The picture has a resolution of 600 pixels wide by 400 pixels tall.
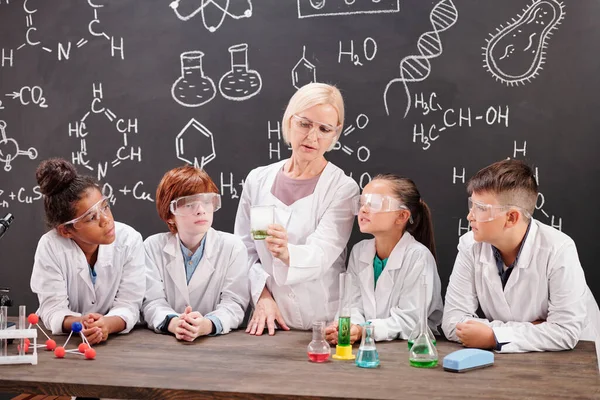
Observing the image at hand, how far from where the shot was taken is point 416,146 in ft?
13.6

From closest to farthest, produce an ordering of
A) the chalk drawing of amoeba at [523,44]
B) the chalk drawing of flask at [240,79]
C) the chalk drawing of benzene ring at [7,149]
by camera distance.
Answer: the chalk drawing of amoeba at [523,44] → the chalk drawing of flask at [240,79] → the chalk drawing of benzene ring at [7,149]

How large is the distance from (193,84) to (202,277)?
1371 mm

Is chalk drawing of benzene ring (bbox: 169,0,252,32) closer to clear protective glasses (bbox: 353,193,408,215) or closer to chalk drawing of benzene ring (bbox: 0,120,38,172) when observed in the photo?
chalk drawing of benzene ring (bbox: 0,120,38,172)

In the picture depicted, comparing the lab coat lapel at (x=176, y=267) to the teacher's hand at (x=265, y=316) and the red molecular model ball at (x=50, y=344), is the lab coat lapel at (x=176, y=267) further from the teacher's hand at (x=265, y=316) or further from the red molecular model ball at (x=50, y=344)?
the red molecular model ball at (x=50, y=344)

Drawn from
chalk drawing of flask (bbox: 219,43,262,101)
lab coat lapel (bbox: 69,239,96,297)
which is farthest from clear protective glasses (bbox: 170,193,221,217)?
chalk drawing of flask (bbox: 219,43,262,101)

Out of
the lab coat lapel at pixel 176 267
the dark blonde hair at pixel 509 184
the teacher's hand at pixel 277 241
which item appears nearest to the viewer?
the dark blonde hair at pixel 509 184

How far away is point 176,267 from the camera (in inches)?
144

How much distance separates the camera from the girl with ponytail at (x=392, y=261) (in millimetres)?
3438

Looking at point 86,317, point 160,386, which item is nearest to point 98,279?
point 86,317

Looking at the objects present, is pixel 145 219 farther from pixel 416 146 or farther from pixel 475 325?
pixel 475 325

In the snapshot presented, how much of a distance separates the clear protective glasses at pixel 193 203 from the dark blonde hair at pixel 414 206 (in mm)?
818

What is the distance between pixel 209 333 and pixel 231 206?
121 cm

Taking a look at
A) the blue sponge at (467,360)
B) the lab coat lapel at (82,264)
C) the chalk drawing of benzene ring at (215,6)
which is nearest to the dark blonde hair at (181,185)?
the lab coat lapel at (82,264)

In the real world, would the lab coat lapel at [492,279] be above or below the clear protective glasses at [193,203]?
below
